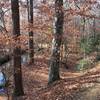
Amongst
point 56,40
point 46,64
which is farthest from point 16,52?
point 46,64

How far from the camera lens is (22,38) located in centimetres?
1320

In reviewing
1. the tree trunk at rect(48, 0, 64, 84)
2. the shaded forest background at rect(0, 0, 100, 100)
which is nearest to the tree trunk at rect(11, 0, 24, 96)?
the shaded forest background at rect(0, 0, 100, 100)

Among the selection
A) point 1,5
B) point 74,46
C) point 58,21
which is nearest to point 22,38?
point 58,21

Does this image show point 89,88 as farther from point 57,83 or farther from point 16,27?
point 16,27

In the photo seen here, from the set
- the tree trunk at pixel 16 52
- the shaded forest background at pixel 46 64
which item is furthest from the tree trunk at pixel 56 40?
the tree trunk at pixel 16 52

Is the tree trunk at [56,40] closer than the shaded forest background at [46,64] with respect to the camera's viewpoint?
No

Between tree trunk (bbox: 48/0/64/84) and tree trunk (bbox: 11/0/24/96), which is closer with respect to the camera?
tree trunk (bbox: 11/0/24/96)

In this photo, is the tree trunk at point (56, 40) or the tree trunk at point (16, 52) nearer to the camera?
the tree trunk at point (16, 52)

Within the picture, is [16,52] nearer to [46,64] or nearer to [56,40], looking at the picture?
[56,40]

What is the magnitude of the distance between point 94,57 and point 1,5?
9221 millimetres

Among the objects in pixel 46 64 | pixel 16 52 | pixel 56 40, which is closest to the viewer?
pixel 16 52

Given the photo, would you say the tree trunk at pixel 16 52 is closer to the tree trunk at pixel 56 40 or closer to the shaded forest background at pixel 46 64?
the shaded forest background at pixel 46 64

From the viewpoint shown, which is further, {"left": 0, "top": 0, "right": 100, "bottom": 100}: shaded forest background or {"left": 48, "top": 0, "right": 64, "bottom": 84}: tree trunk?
{"left": 48, "top": 0, "right": 64, "bottom": 84}: tree trunk

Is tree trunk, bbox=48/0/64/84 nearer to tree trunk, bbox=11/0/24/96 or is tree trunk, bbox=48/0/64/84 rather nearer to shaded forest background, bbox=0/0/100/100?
shaded forest background, bbox=0/0/100/100
